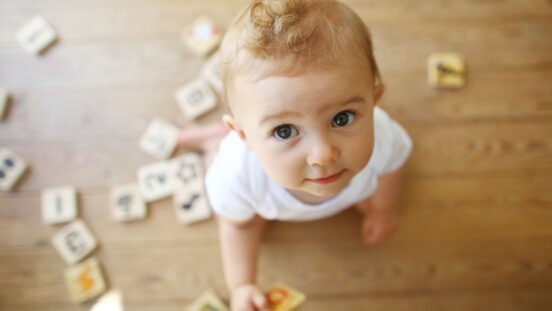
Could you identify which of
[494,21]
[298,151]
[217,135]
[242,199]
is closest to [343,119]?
[298,151]

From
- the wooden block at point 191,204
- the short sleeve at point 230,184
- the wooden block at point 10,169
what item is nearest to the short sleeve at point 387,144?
the short sleeve at point 230,184

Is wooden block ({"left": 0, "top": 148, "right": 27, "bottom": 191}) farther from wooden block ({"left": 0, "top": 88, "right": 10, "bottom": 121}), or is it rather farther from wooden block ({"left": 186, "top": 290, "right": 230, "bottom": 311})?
wooden block ({"left": 186, "top": 290, "right": 230, "bottom": 311})

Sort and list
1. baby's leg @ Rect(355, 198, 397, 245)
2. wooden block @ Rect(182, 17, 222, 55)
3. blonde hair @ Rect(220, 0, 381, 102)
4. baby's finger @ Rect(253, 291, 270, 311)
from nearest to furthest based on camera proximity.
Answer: blonde hair @ Rect(220, 0, 381, 102)
baby's finger @ Rect(253, 291, 270, 311)
baby's leg @ Rect(355, 198, 397, 245)
wooden block @ Rect(182, 17, 222, 55)

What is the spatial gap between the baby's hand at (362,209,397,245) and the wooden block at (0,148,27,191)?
0.93 metres

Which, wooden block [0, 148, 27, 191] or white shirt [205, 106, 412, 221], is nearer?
white shirt [205, 106, 412, 221]

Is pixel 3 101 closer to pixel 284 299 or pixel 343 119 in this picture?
pixel 284 299

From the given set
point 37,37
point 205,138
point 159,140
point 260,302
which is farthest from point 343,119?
point 37,37

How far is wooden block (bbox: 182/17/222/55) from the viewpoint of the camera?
1.34 metres

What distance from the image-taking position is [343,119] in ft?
2.04

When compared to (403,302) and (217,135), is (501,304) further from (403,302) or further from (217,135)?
(217,135)

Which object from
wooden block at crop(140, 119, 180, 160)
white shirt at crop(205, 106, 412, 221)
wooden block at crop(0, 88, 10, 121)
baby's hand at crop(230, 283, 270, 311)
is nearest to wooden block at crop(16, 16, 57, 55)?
wooden block at crop(0, 88, 10, 121)

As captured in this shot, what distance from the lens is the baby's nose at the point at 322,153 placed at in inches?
24.0

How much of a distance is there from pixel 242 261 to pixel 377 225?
34cm

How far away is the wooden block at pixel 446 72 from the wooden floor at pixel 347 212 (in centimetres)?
3
